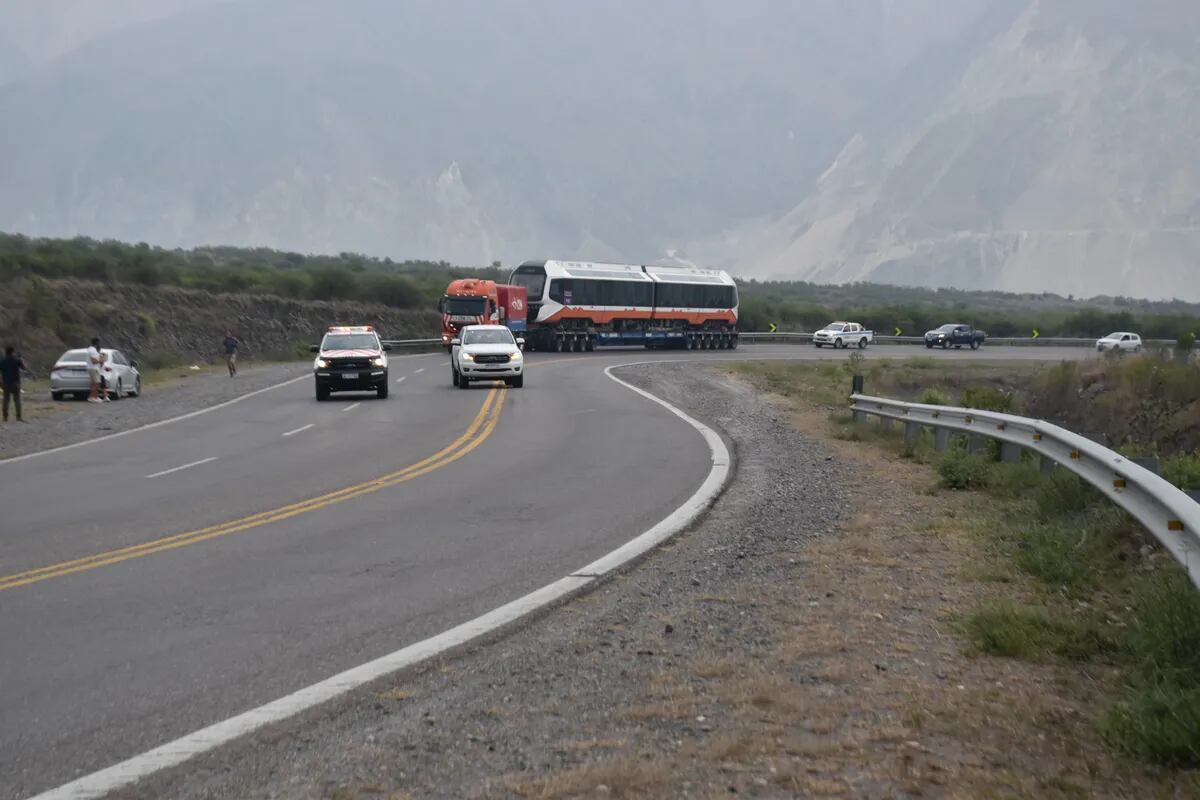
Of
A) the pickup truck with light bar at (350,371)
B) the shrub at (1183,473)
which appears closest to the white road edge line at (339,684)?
the shrub at (1183,473)

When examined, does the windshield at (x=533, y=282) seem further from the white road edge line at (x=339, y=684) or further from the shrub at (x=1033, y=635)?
the shrub at (x=1033, y=635)

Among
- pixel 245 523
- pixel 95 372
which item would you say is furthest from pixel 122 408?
pixel 245 523

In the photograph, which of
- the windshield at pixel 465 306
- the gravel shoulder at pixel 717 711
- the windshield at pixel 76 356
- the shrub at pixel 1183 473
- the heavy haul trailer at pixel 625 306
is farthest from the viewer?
the heavy haul trailer at pixel 625 306

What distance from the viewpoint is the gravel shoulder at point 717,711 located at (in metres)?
5.20

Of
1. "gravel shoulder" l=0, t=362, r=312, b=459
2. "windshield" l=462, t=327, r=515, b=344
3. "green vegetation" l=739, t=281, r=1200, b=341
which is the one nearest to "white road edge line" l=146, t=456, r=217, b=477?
"gravel shoulder" l=0, t=362, r=312, b=459

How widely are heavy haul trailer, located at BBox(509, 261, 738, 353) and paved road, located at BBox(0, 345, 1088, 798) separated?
132ft

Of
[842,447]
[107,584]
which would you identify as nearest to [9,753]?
[107,584]

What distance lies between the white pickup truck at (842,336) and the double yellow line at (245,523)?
55176 millimetres

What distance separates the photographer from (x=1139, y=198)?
467 feet

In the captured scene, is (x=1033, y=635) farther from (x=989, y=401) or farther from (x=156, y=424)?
(x=156, y=424)

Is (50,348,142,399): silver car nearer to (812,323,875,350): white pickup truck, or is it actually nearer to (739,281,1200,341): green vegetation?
(812,323,875,350): white pickup truck

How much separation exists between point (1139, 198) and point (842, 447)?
444 feet

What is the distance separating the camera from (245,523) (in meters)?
12.8

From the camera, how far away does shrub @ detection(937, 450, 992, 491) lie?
15070 millimetres
